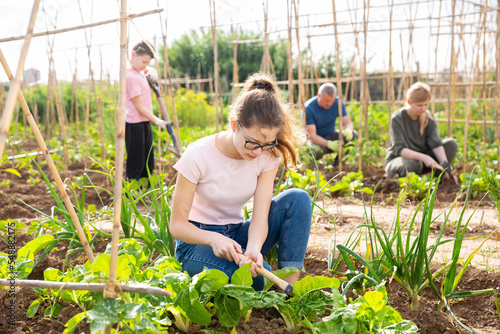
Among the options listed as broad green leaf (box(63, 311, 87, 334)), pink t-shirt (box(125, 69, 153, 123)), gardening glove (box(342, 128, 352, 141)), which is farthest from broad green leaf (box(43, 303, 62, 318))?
gardening glove (box(342, 128, 352, 141))

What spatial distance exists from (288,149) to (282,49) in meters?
17.7

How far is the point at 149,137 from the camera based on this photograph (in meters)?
3.97

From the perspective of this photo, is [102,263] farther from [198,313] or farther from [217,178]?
[217,178]

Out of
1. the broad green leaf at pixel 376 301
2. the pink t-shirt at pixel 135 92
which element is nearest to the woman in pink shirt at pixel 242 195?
the broad green leaf at pixel 376 301

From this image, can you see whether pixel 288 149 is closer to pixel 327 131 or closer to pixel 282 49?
pixel 327 131

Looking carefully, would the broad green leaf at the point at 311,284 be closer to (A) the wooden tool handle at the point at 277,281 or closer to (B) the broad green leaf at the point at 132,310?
(A) the wooden tool handle at the point at 277,281

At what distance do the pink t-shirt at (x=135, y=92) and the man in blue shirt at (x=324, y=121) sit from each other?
1983mm

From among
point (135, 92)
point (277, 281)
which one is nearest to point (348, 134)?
point (135, 92)

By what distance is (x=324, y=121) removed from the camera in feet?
17.4

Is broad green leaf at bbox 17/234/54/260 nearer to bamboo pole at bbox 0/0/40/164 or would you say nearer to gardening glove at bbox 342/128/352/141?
bamboo pole at bbox 0/0/40/164

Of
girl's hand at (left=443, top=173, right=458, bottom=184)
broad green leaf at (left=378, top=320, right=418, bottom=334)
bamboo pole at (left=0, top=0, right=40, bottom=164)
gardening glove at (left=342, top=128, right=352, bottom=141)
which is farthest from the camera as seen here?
gardening glove at (left=342, top=128, right=352, bottom=141)

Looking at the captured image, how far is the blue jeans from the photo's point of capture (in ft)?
5.56

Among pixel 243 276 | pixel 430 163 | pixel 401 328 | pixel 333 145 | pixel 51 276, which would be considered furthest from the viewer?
pixel 333 145

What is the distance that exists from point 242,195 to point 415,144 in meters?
2.86
